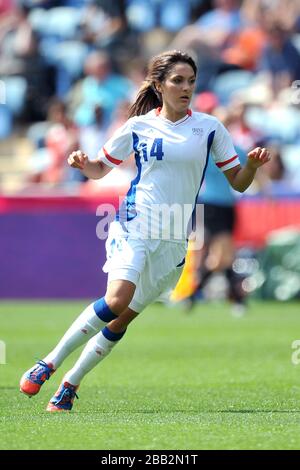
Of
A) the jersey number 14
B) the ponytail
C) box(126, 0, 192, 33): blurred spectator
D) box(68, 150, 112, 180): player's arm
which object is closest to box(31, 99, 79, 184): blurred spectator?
box(126, 0, 192, 33): blurred spectator

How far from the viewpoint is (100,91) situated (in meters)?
18.9

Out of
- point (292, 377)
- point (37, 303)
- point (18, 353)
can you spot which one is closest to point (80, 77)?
point (37, 303)

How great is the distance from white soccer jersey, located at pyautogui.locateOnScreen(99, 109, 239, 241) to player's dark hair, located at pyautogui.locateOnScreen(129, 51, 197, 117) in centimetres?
24

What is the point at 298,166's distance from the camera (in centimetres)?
1670

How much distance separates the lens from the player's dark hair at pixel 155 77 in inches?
265

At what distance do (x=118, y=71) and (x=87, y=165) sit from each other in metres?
13.1

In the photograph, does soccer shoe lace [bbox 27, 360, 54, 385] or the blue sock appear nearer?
the blue sock

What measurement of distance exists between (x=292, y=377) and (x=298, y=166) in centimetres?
877

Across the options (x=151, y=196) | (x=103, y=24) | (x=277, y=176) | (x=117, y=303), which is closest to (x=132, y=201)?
(x=151, y=196)

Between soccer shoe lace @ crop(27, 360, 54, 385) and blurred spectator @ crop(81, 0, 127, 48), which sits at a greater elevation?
blurred spectator @ crop(81, 0, 127, 48)

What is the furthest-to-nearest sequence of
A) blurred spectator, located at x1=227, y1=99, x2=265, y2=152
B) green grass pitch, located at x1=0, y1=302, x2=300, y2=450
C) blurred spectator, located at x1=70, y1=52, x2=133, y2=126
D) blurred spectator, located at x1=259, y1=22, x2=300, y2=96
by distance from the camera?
blurred spectator, located at x1=70, y1=52, x2=133, y2=126 → blurred spectator, located at x1=259, y1=22, x2=300, y2=96 → blurred spectator, located at x1=227, y1=99, x2=265, y2=152 → green grass pitch, located at x1=0, y1=302, x2=300, y2=450

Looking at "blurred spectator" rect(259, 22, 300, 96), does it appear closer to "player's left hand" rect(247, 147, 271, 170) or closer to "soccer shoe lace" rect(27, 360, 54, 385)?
"player's left hand" rect(247, 147, 271, 170)

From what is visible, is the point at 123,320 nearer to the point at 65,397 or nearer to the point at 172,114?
the point at 65,397

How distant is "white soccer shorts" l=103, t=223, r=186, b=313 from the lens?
6.49 meters
